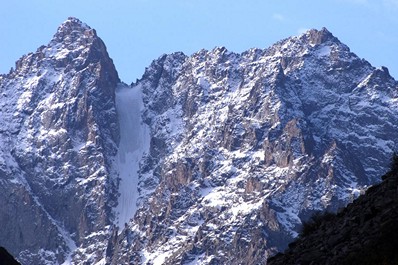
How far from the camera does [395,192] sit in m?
33.3

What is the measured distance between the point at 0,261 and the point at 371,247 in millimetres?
14041

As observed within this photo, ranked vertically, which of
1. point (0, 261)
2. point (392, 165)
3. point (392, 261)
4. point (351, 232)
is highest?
point (0, 261)

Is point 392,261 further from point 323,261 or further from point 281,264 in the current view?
point 281,264

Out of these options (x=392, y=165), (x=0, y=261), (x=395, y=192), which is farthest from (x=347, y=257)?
(x=0, y=261)

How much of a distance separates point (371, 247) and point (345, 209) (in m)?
5.67

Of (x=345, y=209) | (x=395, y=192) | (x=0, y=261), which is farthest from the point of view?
(x=0, y=261)

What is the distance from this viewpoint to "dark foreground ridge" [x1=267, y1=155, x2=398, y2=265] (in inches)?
1181

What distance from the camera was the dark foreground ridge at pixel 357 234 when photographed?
30.0 m

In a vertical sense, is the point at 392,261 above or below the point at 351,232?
below

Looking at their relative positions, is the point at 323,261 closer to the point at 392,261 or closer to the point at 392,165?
the point at 392,261

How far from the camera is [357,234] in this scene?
105 feet

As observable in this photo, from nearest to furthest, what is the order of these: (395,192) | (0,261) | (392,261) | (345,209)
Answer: (392,261) → (395,192) → (345,209) → (0,261)

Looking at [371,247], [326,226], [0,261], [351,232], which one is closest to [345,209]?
[326,226]

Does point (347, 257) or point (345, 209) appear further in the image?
point (345, 209)
